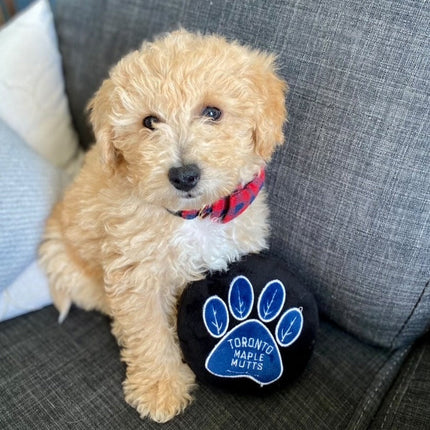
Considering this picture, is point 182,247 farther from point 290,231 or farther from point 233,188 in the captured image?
point 290,231

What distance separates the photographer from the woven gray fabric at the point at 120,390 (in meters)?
1.17

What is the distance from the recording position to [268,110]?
1082 millimetres

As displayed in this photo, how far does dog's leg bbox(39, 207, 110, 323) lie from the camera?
1.49 metres

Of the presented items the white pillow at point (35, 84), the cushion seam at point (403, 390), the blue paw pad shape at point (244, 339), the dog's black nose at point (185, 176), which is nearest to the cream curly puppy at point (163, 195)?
the dog's black nose at point (185, 176)

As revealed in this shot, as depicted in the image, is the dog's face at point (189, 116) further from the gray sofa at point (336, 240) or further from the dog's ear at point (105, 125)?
the gray sofa at point (336, 240)

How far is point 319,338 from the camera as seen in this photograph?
1.41m

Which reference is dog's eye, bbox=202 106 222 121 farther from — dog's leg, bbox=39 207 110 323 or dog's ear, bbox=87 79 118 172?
A: dog's leg, bbox=39 207 110 323

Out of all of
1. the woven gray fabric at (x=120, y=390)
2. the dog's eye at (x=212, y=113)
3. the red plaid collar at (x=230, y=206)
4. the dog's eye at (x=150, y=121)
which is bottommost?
the woven gray fabric at (x=120, y=390)

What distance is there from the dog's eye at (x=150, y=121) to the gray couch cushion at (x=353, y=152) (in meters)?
0.40

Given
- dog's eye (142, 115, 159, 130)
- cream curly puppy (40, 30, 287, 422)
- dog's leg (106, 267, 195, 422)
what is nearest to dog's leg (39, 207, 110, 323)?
cream curly puppy (40, 30, 287, 422)

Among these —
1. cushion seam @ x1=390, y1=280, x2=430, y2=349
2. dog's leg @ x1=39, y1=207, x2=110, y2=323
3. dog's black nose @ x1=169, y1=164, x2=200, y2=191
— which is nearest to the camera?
dog's black nose @ x1=169, y1=164, x2=200, y2=191

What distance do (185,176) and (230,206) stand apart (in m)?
0.23

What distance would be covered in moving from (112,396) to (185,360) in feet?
0.74

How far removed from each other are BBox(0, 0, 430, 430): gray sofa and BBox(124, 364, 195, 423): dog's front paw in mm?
27
